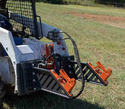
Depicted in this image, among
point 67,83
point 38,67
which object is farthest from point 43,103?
point 67,83

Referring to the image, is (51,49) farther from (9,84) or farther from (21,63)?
(9,84)

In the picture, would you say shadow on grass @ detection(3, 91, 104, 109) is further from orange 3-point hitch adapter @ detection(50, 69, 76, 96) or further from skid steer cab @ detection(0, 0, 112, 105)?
orange 3-point hitch adapter @ detection(50, 69, 76, 96)

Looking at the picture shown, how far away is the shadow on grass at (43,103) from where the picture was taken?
163 inches

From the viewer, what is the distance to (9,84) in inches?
145

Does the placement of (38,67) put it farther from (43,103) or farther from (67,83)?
(43,103)

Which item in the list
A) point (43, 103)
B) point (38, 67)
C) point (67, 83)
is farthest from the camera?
point (43, 103)

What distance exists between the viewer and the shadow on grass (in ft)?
13.6

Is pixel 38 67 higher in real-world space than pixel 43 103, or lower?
higher

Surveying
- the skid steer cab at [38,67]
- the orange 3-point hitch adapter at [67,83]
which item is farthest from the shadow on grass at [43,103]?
the orange 3-point hitch adapter at [67,83]

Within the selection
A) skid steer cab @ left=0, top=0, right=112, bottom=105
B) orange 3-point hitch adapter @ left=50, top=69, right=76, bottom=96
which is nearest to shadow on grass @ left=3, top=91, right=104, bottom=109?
skid steer cab @ left=0, top=0, right=112, bottom=105

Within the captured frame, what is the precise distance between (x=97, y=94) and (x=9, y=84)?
2081 mm

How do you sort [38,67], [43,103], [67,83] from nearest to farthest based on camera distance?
[67,83], [38,67], [43,103]

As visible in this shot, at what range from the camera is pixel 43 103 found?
428cm

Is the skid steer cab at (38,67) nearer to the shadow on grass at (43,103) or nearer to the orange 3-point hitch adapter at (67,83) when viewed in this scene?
the orange 3-point hitch adapter at (67,83)
